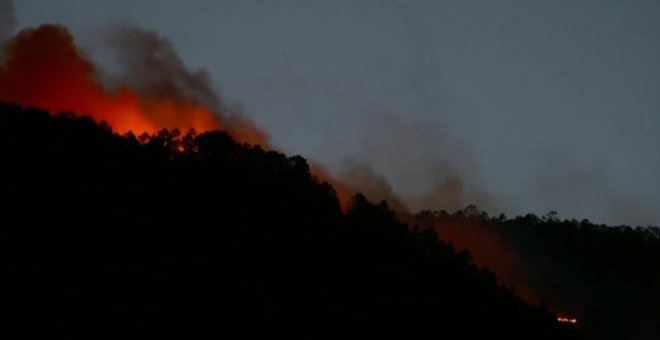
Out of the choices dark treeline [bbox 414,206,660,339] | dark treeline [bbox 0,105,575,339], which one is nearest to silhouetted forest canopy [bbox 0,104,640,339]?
dark treeline [bbox 0,105,575,339]

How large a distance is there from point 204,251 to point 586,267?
67749mm

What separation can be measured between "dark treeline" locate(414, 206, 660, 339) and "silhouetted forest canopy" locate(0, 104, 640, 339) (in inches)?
1090

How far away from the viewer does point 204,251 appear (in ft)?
171

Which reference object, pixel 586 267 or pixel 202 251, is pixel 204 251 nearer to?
pixel 202 251

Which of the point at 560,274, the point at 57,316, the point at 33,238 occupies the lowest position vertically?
the point at 57,316

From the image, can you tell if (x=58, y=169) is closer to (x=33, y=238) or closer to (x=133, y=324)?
(x=33, y=238)

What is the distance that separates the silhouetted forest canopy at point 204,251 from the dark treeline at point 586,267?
90.9ft

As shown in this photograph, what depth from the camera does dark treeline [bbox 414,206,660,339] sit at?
93750mm

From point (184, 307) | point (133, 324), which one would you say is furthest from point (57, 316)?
point (184, 307)

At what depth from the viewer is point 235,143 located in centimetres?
6638

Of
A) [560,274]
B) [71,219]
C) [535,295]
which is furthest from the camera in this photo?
[560,274]

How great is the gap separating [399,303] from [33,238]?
22184 mm

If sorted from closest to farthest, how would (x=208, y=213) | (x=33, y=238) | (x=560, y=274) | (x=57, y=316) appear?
(x=57, y=316) < (x=33, y=238) < (x=208, y=213) < (x=560, y=274)

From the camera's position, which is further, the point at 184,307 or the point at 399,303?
the point at 399,303
